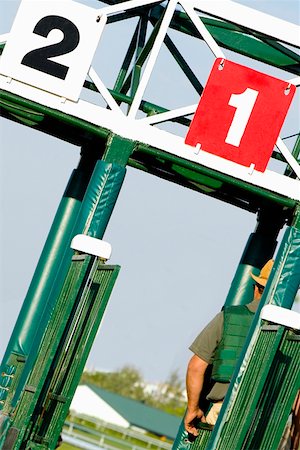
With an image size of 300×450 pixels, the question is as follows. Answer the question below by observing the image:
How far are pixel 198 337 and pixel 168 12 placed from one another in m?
2.16

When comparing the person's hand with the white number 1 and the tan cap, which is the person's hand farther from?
the white number 1

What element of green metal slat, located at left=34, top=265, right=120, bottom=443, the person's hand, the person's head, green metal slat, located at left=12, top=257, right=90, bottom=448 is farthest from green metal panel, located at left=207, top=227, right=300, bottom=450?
green metal slat, located at left=12, top=257, right=90, bottom=448

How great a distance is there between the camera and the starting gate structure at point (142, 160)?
8.02m

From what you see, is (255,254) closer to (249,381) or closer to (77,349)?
(77,349)

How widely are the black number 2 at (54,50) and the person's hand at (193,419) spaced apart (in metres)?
2.33

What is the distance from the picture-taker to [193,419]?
890 cm

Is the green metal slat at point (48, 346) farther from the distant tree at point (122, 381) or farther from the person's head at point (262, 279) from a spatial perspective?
the distant tree at point (122, 381)

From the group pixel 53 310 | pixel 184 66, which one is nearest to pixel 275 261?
pixel 53 310

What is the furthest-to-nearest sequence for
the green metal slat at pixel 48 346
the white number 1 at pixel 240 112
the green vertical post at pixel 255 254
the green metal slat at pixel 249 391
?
the green vertical post at pixel 255 254 → the white number 1 at pixel 240 112 → the green metal slat at pixel 48 346 → the green metal slat at pixel 249 391

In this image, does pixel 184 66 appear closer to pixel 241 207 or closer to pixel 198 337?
pixel 241 207

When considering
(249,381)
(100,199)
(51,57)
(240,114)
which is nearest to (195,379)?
(249,381)

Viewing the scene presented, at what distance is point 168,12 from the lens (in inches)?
356

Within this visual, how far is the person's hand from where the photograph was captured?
884 cm

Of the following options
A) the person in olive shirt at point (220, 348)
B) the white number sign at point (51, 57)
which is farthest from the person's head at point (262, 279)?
the white number sign at point (51, 57)
